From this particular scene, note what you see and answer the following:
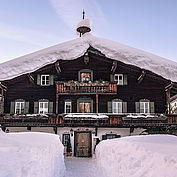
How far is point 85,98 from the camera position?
1647 cm

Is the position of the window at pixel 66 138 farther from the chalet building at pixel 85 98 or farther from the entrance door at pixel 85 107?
the entrance door at pixel 85 107

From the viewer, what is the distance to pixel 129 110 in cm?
1642

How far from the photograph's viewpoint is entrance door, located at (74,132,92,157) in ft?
50.9

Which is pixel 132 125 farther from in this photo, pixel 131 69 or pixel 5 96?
pixel 5 96

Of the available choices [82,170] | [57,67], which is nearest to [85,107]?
[57,67]

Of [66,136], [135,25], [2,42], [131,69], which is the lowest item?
[66,136]

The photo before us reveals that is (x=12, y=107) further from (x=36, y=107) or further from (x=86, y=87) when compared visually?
(x=86, y=87)

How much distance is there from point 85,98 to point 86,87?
1.27 metres

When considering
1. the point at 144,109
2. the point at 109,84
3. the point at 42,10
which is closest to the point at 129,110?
the point at 144,109

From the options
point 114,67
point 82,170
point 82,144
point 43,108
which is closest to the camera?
point 82,170

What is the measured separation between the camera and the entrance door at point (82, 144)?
1550 centimetres

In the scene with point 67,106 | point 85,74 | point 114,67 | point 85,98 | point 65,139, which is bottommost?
point 65,139

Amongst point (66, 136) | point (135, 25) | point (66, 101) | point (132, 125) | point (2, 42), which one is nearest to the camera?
point (2, 42)

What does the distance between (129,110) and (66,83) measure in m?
5.60
